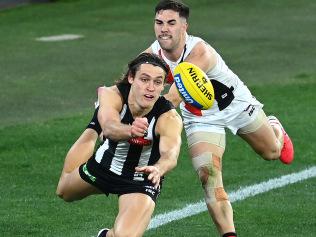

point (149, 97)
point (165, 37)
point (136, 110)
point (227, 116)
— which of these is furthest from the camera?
point (227, 116)

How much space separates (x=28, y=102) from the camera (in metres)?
20.6

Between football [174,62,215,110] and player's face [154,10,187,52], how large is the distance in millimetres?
934

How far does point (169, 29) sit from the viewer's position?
12.9 metres

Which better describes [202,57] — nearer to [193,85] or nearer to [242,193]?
[193,85]

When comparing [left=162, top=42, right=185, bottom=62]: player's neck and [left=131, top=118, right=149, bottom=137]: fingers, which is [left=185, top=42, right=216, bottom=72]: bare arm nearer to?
[left=162, top=42, right=185, bottom=62]: player's neck

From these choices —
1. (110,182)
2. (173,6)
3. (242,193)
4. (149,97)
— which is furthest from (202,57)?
(242,193)

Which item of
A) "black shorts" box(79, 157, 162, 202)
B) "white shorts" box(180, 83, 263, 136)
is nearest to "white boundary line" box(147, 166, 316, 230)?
"white shorts" box(180, 83, 263, 136)

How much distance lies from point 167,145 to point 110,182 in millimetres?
841

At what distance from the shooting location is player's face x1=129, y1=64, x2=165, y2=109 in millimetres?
11594

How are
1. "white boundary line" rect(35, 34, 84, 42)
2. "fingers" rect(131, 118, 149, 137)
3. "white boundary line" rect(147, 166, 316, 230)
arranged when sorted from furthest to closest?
1. "white boundary line" rect(35, 34, 84, 42)
2. "white boundary line" rect(147, 166, 316, 230)
3. "fingers" rect(131, 118, 149, 137)

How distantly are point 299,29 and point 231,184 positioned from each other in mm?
12124

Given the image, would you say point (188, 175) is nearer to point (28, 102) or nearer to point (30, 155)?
point (30, 155)

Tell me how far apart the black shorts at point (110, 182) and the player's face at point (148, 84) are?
73cm

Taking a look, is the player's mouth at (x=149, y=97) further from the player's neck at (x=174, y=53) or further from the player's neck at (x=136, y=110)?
the player's neck at (x=174, y=53)
